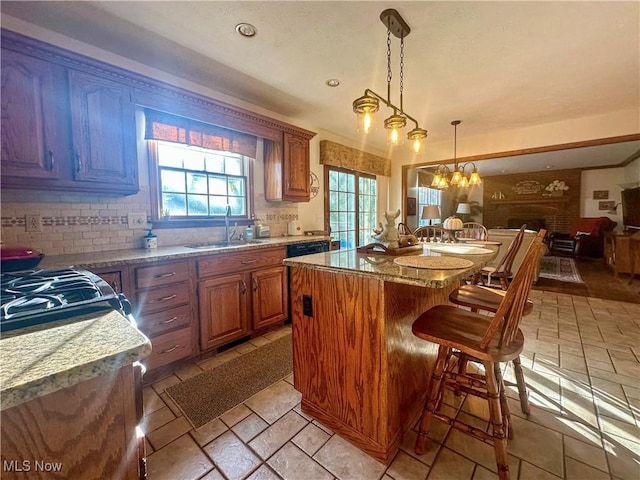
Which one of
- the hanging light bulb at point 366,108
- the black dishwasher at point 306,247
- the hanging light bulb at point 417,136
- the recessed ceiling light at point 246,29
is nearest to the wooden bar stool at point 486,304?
the hanging light bulb at point 417,136

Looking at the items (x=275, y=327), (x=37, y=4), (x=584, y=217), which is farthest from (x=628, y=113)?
(x=584, y=217)

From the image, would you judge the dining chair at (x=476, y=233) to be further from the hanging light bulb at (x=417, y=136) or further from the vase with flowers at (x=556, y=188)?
the vase with flowers at (x=556, y=188)

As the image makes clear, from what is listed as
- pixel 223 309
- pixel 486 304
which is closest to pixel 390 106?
pixel 486 304

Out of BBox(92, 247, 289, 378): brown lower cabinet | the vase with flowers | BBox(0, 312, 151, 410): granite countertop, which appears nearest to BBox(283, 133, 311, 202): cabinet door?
BBox(92, 247, 289, 378): brown lower cabinet

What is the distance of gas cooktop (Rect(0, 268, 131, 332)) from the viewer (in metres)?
0.73

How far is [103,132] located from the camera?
6.48 ft

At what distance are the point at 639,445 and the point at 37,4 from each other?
4117 millimetres

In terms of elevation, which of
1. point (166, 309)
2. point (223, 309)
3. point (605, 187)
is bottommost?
point (223, 309)

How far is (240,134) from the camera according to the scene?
298 centimetres

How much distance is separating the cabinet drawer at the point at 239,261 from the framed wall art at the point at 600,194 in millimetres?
9836

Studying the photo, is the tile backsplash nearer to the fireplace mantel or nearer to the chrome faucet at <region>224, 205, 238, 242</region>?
the chrome faucet at <region>224, 205, 238, 242</region>

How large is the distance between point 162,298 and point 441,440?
1.94 meters

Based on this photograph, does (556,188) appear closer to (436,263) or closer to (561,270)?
(561,270)

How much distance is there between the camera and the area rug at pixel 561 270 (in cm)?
490
